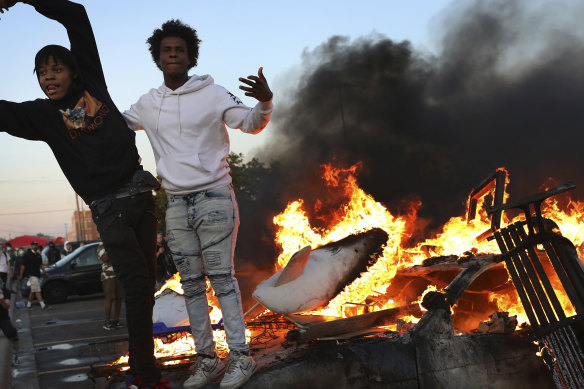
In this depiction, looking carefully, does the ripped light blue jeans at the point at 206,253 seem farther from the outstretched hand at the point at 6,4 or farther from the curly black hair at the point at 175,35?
the outstretched hand at the point at 6,4

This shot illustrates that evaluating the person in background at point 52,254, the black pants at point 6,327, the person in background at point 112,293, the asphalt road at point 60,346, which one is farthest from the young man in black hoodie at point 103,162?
the person in background at point 52,254

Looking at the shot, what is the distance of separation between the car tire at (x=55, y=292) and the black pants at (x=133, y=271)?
1415cm

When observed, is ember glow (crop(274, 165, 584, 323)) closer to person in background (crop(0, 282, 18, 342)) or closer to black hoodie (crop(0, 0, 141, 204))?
black hoodie (crop(0, 0, 141, 204))

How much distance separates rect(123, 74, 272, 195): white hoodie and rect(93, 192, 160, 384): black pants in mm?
304

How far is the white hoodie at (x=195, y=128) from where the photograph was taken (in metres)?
3.23

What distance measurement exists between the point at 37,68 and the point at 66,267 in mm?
14435

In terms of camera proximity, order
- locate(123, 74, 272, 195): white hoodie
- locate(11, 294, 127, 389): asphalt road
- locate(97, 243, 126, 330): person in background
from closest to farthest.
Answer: locate(123, 74, 272, 195): white hoodie, locate(11, 294, 127, 389): asphalt road, locate(97, 243, 126, 330): person in background

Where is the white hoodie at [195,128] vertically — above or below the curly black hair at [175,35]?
below

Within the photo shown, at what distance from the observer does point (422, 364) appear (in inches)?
126

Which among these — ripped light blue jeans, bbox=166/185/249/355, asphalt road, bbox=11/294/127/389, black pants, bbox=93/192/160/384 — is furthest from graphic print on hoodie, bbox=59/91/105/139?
asphalt road, bbox=11/294/127/389

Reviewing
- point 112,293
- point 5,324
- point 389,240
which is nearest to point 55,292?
point 112,293

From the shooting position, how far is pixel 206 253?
322cm

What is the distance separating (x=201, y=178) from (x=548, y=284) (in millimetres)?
2279

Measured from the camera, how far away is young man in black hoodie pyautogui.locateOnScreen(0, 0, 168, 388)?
3.14 m
